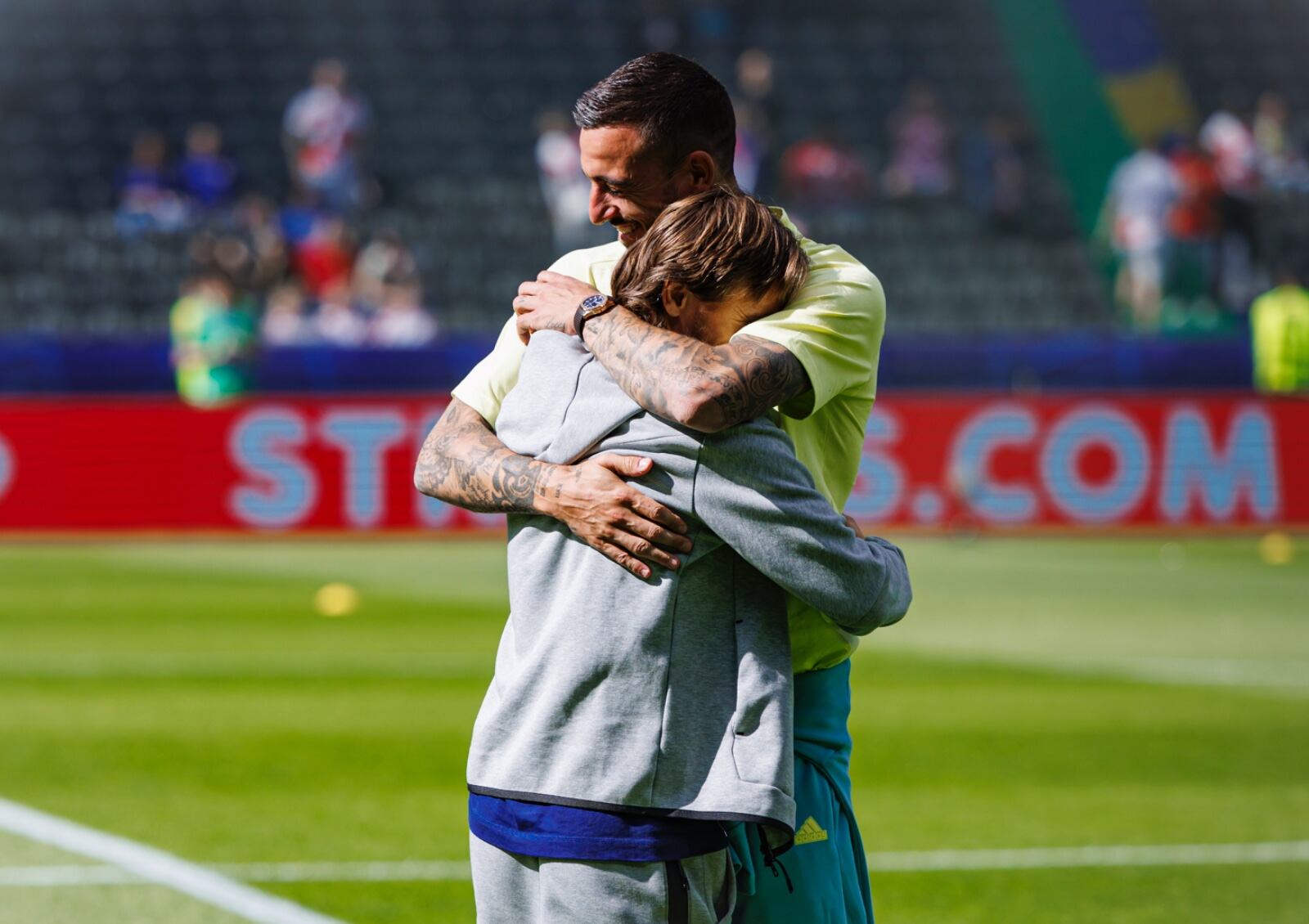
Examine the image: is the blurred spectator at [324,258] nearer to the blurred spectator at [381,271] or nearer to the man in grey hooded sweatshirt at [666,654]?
the blurred spectator at [381,271]

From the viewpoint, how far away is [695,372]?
2709mm

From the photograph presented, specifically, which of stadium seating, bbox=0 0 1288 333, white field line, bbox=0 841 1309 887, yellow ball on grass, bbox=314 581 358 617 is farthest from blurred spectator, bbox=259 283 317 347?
white field line, bbox=0 841 1309 887

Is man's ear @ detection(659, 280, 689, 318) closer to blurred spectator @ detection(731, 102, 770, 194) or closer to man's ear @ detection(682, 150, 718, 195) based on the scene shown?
man's ear @ detection(682, 150, 718, 195)

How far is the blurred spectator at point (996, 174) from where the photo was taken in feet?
81.6

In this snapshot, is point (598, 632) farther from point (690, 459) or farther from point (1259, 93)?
point (1259, 93)

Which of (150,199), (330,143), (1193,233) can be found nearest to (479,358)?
(330,143)

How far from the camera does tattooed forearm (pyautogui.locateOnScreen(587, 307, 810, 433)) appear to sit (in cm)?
270

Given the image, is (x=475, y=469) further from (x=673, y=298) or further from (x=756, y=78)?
(x=756, y=78)

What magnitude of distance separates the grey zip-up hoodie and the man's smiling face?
18.6 inches

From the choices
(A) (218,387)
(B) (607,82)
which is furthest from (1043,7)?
(B) (607,82)

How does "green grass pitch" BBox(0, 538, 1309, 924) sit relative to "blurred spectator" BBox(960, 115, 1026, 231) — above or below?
below

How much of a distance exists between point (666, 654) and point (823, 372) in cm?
51

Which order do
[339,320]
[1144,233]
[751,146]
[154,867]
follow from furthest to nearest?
[751,146]
[1144,233]
[339,320]
[154,867]

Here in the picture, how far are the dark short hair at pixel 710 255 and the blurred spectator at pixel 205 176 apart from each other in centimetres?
2065
